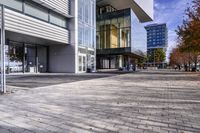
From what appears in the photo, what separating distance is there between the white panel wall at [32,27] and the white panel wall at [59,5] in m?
1.91

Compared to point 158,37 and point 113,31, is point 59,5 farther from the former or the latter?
point 158,37

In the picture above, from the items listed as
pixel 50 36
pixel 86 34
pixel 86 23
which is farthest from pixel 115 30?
pixel 50 36

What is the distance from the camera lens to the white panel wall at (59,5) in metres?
24.6

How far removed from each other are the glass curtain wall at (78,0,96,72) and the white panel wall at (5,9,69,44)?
3.14m

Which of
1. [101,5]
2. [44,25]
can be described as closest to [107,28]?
[101,5]

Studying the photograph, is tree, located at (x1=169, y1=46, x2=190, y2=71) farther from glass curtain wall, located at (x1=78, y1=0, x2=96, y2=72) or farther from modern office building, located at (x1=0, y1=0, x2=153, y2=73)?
modern office building, located at (x1=0, y1=0, x2=153, y2=73)

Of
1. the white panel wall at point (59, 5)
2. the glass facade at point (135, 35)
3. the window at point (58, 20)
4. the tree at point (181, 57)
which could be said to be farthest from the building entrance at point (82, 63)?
the tree at point (181, 57)

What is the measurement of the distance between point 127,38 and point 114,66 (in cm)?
1300

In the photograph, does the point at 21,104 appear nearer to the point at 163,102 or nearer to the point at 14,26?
the point at 163,102

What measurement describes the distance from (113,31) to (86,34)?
14394 mm

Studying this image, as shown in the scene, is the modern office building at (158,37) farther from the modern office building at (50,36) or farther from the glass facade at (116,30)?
the modern office building at (50,36)

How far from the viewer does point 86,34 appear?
33.8 meters

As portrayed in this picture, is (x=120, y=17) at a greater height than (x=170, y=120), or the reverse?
(x=120, y=17)

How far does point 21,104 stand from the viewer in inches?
290
